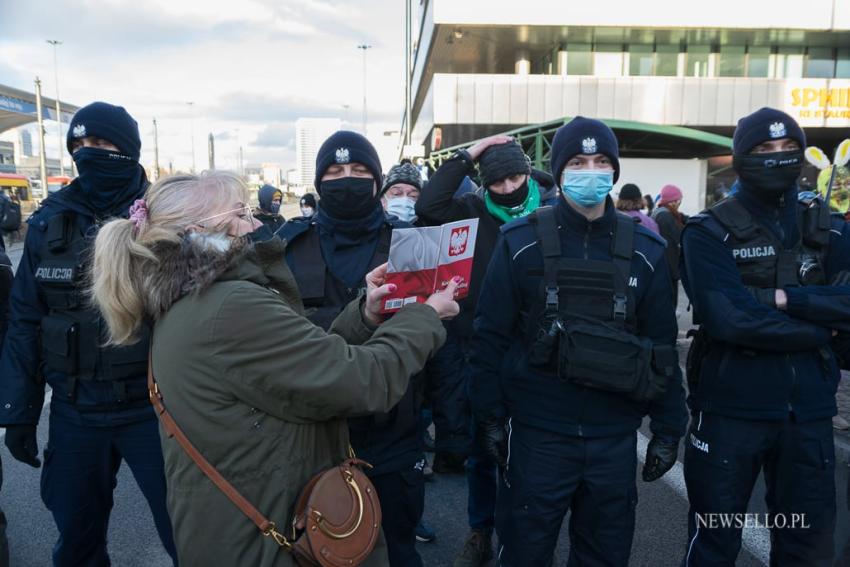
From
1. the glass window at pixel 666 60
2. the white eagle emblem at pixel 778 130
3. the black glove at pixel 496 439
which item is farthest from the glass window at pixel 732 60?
the black glove at pixel 496 439

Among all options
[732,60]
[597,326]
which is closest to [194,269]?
[597,326]

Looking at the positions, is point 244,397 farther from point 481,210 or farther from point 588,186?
point 481,210

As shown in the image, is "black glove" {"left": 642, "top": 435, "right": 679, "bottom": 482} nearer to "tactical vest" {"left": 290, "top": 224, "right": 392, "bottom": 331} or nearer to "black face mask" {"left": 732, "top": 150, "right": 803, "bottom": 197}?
"black face mask" {"left": 732, "top": 150, "right": 803, "bottom": 197}

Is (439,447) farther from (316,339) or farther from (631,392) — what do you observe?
(316,339)

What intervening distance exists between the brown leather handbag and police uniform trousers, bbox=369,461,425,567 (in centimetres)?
63

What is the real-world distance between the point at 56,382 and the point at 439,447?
5.39 ft

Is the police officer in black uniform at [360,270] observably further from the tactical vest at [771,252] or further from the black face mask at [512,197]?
the tactical vest at [771,252]

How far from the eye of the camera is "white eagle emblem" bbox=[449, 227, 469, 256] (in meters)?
1.94

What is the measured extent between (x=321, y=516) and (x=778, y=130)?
7.83 feet

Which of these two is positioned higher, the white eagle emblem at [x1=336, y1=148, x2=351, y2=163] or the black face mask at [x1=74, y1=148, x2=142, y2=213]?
the white eagle emblem at [x1=336, y1=148, x2=351, y2=163]

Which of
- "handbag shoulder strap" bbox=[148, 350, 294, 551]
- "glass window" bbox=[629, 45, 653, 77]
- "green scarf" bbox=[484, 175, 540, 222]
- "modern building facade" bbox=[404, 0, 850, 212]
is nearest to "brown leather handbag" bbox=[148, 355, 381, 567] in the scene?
"handbag shoulder strap" bbox=[148, 350, 294, 551]

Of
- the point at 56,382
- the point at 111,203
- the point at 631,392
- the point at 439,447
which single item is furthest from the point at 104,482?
the point at 631,392

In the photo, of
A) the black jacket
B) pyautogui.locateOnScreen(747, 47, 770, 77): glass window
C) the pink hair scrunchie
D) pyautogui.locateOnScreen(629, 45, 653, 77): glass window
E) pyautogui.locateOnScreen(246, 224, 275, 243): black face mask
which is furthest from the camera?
pyautogui.locateOnScreen(747, 47, 770, 77): glass window

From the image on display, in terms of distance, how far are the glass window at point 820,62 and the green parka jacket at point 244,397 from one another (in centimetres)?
2977
